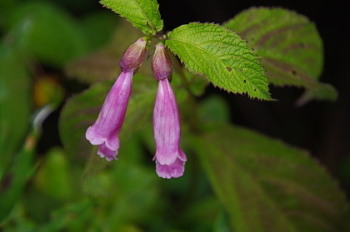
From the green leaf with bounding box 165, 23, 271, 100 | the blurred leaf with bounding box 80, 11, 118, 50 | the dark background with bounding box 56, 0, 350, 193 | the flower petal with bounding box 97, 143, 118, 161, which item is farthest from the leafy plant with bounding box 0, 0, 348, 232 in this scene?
the blurred leaf with bounding box 80, 11, 118, 50

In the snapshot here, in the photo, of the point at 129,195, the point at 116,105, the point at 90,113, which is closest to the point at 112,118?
the point at 116,105

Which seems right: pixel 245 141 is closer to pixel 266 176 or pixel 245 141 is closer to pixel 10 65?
pixel 266 176

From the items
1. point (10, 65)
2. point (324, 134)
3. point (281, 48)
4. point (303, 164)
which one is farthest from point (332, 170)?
point (10, 65)

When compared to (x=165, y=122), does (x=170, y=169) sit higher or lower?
lower

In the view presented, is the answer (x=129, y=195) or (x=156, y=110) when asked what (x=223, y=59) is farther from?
(x=129, y=195)

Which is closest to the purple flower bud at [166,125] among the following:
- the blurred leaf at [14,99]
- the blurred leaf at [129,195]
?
the blurred leaf at [129,195]

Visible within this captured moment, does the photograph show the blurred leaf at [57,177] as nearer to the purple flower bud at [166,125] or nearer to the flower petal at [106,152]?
the flower petal at [106,152]

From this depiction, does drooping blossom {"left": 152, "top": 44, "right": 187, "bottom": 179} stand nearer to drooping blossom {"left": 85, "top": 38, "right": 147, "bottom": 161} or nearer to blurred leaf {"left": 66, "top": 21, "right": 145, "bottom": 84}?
drooping blossom {"left": 85, "top": 38, "right": 147, "bottom": 161}
